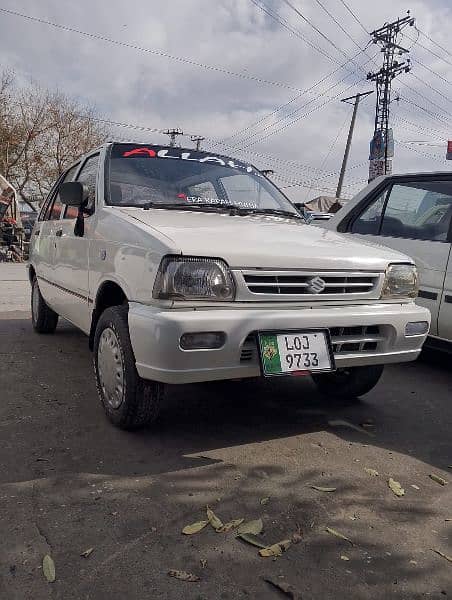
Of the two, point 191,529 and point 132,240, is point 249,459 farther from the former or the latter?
point 132,240

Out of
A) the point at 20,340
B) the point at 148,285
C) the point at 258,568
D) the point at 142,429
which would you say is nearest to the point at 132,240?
the point at 148,285

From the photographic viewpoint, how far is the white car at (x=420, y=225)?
4191mm

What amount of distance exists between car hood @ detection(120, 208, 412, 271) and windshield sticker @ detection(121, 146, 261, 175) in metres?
0.70

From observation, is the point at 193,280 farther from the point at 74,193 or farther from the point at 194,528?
the point at 74,193

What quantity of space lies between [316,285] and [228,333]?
590 mm

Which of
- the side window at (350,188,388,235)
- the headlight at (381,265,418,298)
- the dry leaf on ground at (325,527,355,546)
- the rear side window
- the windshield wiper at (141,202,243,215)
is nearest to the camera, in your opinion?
the dry leaf on ground at (325,527,355,546)

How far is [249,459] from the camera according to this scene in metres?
2.76

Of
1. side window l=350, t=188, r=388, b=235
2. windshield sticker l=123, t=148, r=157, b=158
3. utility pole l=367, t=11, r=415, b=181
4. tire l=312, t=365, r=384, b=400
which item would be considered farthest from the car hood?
utility pole l=367, t=11, r=415, b=181

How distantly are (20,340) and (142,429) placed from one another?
2758 mm

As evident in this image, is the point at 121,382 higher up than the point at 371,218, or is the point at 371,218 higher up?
the point at 371,218

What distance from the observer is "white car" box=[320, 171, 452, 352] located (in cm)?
419

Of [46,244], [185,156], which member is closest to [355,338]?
[185,156]

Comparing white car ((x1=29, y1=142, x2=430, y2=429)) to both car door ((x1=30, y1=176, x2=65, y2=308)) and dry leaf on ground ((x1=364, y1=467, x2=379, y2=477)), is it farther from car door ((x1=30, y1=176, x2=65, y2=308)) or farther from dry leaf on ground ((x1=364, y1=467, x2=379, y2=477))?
car door ((x1=30, y1=176, x2=65, y2=308))

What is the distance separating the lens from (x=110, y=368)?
304 cm
